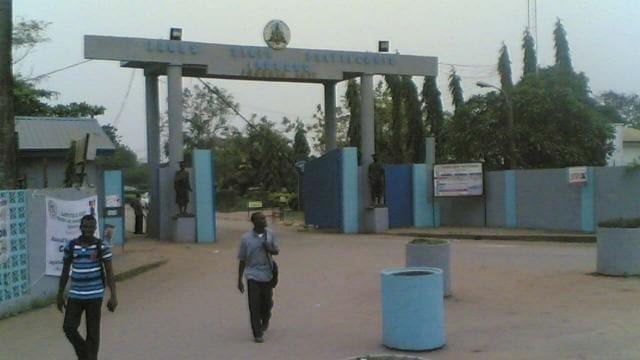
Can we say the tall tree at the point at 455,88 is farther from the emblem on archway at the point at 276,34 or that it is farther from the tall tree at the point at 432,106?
the emblem on archway at the point at 276,34

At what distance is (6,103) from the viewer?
12.6 metres

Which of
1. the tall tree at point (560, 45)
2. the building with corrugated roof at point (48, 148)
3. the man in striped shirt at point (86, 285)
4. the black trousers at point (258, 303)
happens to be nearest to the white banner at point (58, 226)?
the black trousers at point (258, 303)

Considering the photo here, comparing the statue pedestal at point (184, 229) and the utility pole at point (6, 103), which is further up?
the utility pole at point (6, 103)

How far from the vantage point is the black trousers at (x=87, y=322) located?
282 inches

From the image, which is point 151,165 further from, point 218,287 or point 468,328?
point 468,328

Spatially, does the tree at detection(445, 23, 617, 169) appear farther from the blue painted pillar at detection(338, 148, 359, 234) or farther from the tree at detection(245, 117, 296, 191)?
the tree at detection(245, 117, 296, 191)

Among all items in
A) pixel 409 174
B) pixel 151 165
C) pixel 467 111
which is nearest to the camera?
pixel 151 165

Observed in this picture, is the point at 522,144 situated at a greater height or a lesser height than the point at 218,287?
greater

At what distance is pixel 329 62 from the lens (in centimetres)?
2711

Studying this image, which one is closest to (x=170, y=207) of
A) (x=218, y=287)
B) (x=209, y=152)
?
(x=209, y=152)

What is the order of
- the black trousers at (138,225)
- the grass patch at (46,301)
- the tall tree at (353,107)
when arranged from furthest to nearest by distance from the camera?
the tall tree at (353,107), the black trousers at (138,225), the grass patch at (46,301)

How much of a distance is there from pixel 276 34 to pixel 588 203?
1162 cm

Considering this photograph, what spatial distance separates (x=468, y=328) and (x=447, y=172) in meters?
18.5

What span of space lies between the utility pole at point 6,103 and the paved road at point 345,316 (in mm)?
2614
